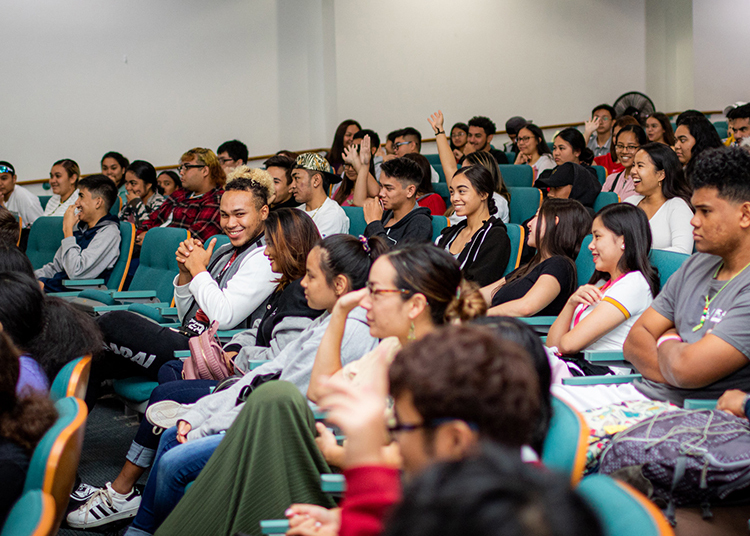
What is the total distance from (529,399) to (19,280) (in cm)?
147

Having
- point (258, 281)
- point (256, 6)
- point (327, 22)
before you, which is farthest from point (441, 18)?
point (258, 281)

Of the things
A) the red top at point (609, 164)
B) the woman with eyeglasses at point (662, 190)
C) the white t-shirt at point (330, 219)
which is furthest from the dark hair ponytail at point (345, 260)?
the red top at point (609, 164)

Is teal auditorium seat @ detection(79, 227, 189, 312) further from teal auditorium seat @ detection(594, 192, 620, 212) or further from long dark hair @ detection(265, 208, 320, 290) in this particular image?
teal auditorium seat @ detection(594, 192, 620, 212)

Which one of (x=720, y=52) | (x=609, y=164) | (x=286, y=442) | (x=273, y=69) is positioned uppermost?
(x=720, y=52)

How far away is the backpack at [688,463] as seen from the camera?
1403 mm

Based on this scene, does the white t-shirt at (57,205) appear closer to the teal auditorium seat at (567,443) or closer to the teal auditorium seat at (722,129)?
the teal auditorium seat at (567,443)

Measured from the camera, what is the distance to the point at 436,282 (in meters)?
1.58

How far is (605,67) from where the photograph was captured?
8.93 metres

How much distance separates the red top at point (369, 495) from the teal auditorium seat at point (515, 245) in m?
2.38

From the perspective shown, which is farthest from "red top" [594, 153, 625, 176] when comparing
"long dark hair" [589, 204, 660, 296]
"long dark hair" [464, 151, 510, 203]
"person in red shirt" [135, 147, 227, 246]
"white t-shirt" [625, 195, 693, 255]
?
"long dark hair" [589, 204, 660, 296]

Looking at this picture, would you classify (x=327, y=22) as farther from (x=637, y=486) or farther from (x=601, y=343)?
(x=637, y=486)

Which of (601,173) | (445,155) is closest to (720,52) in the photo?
(601,173)

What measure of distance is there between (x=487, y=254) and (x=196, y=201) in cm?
228

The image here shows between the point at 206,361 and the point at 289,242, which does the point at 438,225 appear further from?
the point at 206,361
